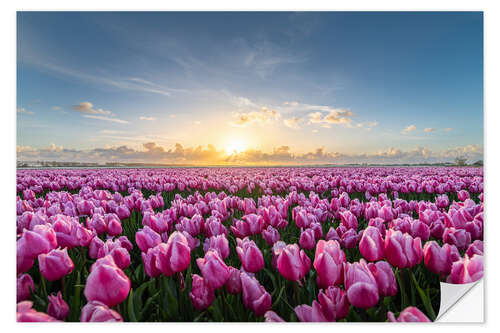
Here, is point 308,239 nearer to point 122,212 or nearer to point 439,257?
point 439,257

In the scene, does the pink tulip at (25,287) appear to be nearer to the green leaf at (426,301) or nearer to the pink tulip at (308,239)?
the pink tulip at (308,239)

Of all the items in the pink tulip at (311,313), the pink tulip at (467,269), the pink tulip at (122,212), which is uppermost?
the pink tulip at (122,212)

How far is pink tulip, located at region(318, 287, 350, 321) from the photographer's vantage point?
1331mm

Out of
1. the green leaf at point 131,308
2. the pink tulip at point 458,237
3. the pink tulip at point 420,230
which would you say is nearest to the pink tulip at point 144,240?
the green leaf at point 131,308

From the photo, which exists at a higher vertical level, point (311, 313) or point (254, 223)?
point (254, 223)

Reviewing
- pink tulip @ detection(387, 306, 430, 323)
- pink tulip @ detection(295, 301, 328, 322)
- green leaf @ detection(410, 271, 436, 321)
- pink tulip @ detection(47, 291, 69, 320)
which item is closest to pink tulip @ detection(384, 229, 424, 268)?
green leaf @ detection(410, 271, 436, 321)

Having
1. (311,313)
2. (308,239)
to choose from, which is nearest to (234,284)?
(311,313)

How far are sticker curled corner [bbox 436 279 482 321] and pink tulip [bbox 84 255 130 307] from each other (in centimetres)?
165

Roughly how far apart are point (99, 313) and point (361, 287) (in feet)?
3.38

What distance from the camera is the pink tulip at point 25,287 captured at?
63.7 inches

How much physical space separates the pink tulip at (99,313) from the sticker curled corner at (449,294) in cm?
166

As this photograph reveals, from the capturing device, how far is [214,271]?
1431 millimetres
